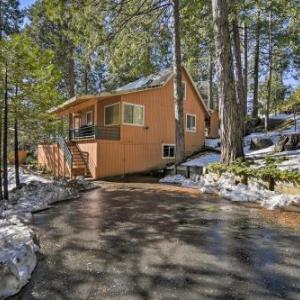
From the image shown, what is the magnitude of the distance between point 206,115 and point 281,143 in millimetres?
9191

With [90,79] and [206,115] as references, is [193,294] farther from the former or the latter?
[90,79]

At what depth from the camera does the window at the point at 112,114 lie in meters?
15.6

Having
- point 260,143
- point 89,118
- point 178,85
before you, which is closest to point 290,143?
point 260,143

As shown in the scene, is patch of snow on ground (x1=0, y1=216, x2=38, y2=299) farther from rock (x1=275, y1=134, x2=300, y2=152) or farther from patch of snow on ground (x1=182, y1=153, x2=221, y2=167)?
rock (x1=275, y1=134, x2=300, y2=152)

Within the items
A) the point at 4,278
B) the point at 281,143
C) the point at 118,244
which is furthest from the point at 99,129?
the point at 4,278

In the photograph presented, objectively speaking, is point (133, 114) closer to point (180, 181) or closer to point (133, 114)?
point (133, 114)

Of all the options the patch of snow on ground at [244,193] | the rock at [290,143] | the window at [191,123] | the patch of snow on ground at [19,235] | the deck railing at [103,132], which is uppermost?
the window at [191,123]

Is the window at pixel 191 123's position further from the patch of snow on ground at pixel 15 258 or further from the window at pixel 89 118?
the patch of snow on ground at pixel 15 258

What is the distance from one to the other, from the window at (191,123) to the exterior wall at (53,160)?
24.8 ft

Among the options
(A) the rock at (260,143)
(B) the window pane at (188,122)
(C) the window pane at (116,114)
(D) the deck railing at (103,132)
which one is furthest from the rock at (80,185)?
(B) the window pane at (188,122)

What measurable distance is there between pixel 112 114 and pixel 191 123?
5.27m

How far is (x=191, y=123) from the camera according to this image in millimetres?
18875

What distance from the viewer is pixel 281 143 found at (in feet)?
39.1

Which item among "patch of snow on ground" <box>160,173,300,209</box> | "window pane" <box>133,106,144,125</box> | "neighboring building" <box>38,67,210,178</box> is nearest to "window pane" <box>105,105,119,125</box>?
"neighboring building" <box>38,67,210,178</box>
